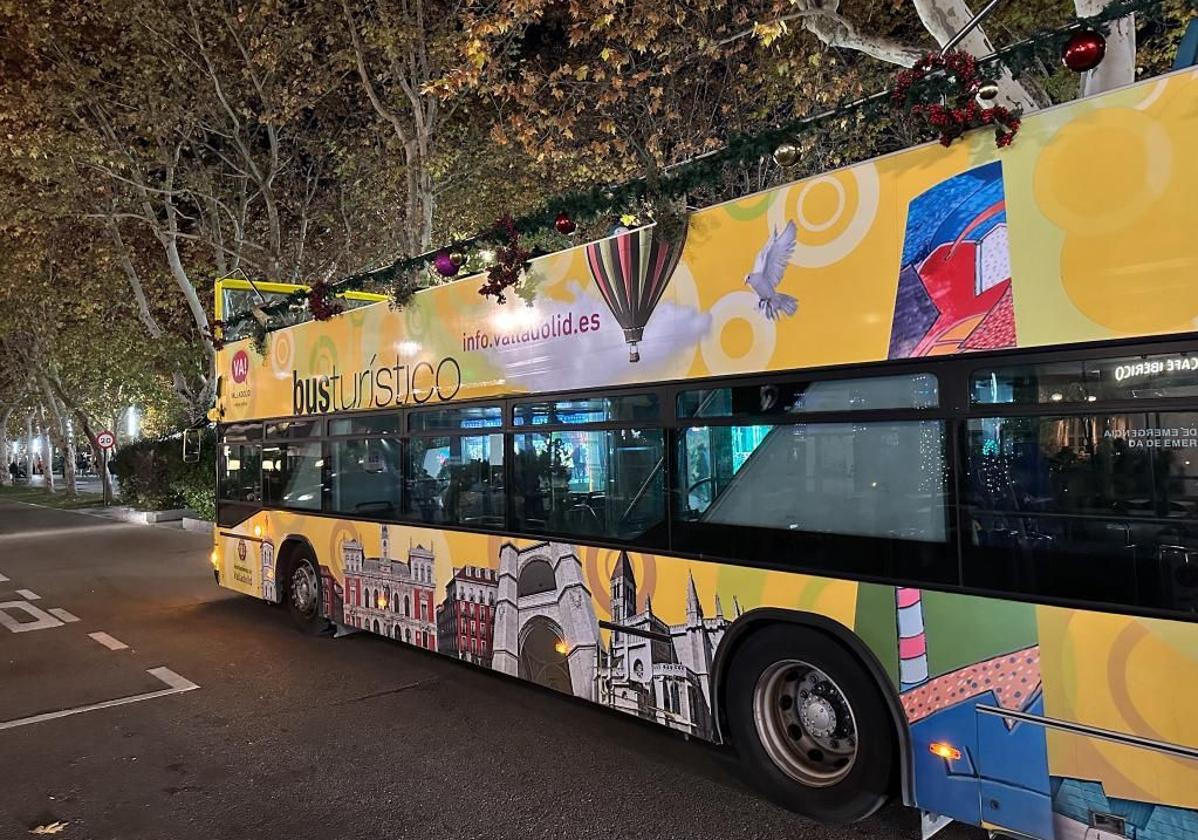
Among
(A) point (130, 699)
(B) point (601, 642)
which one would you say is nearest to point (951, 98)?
(B) point (601, 642)

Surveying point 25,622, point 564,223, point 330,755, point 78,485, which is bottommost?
point 330,755

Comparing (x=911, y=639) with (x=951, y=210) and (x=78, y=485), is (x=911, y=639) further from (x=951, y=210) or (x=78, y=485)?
(x=78, y=485)

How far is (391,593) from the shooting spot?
7.05m

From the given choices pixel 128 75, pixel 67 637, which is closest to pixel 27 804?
pixel 67 637

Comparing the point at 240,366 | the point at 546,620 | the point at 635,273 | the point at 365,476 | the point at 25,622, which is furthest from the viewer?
the point at 240,366

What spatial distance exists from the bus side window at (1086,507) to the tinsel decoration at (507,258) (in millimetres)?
3338

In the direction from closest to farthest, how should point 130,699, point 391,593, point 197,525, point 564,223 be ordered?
point 564,223, point 130,699, point 391,593, point 197,525

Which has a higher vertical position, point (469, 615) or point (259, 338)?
point (259, 338)

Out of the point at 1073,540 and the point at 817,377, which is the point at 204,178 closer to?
the point at 817,377

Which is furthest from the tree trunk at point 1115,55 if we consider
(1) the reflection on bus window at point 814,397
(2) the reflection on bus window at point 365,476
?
(2) the reflection on bus window at point 365,476

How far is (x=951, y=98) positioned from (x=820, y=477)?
187cm

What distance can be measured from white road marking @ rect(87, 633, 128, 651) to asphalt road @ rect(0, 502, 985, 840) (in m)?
0.05

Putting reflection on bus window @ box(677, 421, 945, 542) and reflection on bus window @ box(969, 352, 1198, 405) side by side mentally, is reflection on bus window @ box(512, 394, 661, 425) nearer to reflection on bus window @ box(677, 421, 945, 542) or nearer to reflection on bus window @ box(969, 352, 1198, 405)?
reflection on bus window @ box(677, 421, 945, 542)

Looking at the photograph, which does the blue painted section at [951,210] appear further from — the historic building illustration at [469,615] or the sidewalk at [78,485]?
the sidewalk at [78,485]
